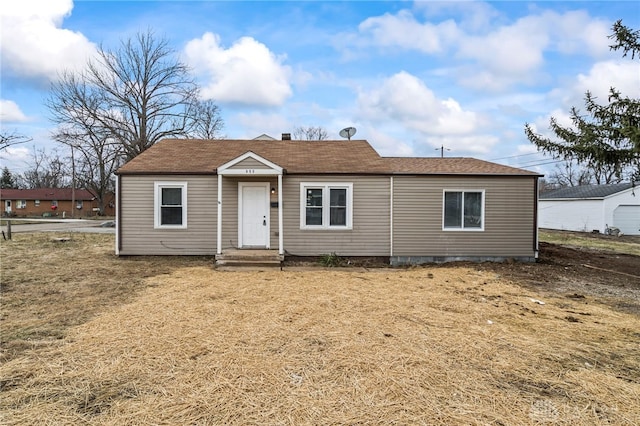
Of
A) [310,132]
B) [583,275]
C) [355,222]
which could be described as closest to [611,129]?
[583,275]

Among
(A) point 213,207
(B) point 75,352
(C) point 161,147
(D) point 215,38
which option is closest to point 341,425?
(B) point 75,352

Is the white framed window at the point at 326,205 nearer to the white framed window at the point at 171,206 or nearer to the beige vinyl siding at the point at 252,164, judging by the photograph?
the beige vinyl siding at the point at 252,164

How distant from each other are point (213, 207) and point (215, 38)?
24.1 feet

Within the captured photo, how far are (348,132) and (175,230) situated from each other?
8.36 metres

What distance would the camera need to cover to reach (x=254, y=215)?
1098 cm

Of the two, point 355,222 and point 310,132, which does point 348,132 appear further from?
point 310,132

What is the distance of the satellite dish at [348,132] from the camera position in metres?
15.2

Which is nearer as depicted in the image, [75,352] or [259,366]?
[259,366]

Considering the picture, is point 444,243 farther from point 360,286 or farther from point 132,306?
point 132,306

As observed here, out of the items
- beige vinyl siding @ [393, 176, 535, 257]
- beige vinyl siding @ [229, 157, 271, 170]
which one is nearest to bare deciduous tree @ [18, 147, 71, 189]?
beige vinyl siding @ [229, 157, 271, 170]

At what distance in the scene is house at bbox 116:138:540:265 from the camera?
10.8 m

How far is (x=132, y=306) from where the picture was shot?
584 cm

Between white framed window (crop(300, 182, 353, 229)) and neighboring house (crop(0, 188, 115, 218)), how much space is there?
45356 mm

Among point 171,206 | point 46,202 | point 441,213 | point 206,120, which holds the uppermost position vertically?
point 206,120
